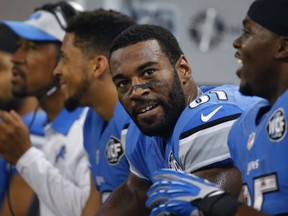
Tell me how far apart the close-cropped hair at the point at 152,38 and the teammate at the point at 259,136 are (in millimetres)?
485

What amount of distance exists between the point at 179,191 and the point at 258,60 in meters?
0.36

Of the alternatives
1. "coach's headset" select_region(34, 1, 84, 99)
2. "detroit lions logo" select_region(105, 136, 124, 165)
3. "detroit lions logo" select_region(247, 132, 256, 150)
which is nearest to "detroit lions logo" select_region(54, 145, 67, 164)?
"detroit lions logo" select_region(105, 136, 124, 165)

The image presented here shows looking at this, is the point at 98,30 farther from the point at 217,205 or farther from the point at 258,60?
the point at 217,205

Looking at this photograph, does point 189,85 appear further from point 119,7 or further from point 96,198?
point 119,7

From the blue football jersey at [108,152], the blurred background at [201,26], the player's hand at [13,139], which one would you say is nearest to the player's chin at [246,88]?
the blue football jersey at [108,152]

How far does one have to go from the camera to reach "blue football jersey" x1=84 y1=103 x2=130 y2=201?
135 inches

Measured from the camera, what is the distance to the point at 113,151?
346 centimetres

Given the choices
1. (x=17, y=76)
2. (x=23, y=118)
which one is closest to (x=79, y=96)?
(x=17, y=76)

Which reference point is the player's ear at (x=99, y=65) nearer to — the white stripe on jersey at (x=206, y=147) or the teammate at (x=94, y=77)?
the teammate at (x=94, y=77)

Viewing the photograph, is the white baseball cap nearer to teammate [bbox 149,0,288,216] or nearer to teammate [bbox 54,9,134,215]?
teammate [bbox 54,9,134,215]

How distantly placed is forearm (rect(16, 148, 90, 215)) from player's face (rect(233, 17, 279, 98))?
162 cm

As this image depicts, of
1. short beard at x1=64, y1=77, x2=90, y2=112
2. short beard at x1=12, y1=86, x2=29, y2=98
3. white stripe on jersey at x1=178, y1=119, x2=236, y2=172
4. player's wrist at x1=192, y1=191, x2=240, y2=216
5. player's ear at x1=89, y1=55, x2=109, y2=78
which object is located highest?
player's wrist at x1=192, y1=191, x2=240, y2=216

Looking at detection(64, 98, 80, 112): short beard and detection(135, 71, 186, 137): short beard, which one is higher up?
detection(135, 71, 186, 137): short beard

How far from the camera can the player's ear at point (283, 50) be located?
219cm
